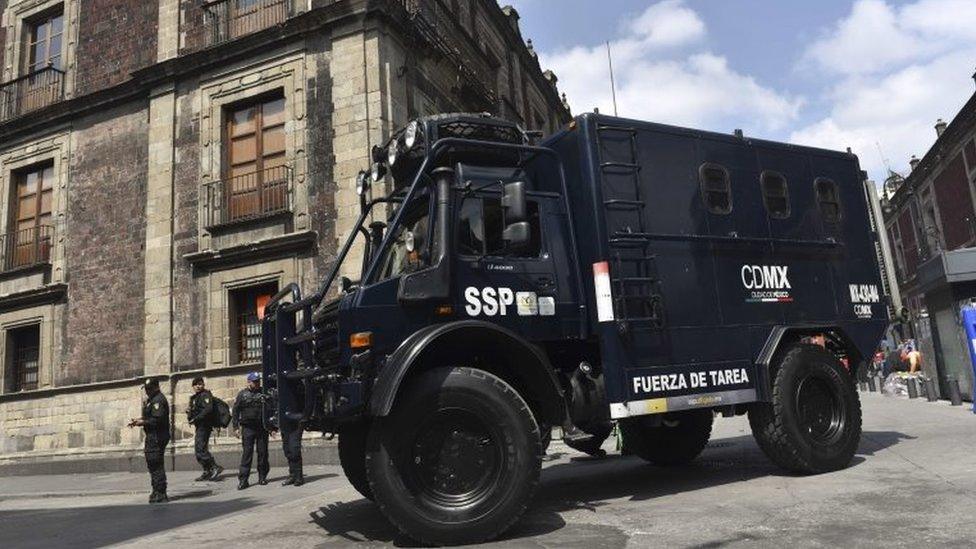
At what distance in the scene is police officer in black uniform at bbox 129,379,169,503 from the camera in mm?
9477

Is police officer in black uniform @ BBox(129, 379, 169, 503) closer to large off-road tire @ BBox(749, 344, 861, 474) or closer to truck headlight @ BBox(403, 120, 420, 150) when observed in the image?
truck headlight @ BBox(403, 120, 420, 150)

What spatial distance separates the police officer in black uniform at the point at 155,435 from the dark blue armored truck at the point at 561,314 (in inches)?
164

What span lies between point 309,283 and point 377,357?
906 cm

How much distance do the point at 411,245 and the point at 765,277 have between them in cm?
363

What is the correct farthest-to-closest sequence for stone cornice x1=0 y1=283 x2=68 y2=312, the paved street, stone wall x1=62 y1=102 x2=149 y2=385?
→ stone cornice x1=0 y1=283 x2=68 y2=312 < stone wall x1=62 y1=102 x2=149 y2=385 < the paved street

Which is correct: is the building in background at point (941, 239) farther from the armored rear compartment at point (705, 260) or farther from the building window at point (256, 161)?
the building window at point (256, 161)

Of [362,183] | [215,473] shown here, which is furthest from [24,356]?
[362,183]

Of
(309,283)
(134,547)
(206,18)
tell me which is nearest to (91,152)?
(206,18)

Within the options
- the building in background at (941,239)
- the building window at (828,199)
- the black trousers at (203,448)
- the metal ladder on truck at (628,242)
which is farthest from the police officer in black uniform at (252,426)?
the building in background at (941,239)

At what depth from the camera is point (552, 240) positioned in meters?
6.07

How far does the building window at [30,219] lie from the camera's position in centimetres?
1769

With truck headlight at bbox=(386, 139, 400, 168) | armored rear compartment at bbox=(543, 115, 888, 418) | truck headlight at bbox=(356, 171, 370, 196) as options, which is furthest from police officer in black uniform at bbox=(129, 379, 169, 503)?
armored rear compartment at bbox=(543, 115, 888, 418)

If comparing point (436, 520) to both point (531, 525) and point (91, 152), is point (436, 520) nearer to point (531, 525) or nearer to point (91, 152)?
point (531, 525)

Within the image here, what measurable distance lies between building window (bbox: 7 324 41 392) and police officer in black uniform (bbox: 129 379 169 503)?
986 cm
